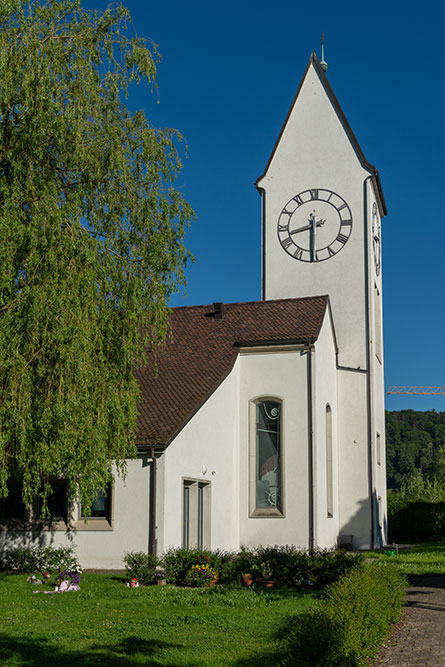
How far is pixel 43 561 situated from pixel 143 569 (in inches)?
111

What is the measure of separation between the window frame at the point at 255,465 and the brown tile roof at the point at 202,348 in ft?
6.09

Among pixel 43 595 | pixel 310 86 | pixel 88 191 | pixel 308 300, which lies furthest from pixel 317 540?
pixel 310 86

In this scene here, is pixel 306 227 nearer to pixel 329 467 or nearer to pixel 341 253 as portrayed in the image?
pixel 341 253

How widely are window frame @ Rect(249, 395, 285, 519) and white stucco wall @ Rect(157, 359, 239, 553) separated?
1.67 ft

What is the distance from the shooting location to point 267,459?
2530 cm

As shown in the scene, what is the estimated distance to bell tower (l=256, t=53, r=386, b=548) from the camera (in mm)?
28734

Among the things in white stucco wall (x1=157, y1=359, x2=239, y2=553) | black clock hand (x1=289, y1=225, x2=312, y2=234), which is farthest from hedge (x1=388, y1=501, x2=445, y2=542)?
white stucco wall (x1=157, y1=359, x2=239, y2=553)

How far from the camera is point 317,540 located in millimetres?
23844

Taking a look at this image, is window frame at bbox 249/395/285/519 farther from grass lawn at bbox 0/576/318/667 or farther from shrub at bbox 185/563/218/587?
grass lawn at bbox 0/576/318/667

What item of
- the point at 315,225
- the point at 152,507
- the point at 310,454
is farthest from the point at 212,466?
the point at 315,225

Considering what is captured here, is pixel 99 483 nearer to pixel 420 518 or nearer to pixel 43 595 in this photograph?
pixel 43 595

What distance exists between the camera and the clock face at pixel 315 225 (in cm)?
3078

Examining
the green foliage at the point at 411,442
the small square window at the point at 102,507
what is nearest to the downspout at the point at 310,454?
the small square window at the point at 102,507

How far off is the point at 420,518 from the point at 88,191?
29904 mm
